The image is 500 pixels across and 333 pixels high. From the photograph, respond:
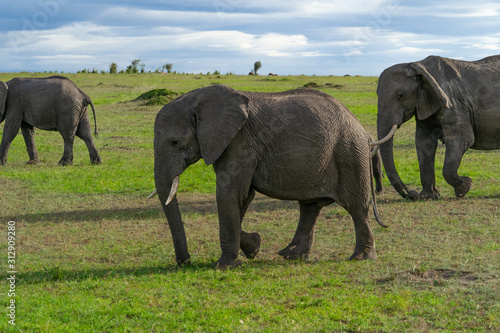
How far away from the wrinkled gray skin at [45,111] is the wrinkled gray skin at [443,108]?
8802 millimetres

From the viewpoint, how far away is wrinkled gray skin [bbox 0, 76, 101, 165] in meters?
16.9

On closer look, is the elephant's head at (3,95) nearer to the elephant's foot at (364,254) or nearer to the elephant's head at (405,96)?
the elephant's head at (405,96)

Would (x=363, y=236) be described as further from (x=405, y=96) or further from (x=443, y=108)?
(x=443, y=108)

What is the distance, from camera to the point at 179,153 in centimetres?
742

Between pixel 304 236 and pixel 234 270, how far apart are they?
3.87 ft

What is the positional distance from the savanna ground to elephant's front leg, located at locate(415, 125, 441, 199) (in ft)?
1.09

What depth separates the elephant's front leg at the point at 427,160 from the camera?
12.0 m

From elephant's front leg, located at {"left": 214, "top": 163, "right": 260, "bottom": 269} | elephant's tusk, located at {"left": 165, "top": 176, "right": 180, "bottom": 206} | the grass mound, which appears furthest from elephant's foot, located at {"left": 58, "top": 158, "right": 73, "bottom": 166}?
the grass mound

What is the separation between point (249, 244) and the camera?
7914mm

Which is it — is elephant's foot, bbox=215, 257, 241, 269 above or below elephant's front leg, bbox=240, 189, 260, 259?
below

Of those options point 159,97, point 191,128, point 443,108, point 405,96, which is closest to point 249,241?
point 191,128

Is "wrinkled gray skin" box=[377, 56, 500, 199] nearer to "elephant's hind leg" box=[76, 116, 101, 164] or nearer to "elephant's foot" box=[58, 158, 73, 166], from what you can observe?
"elephant's hind leg" box=[76, 116, 101, 164]

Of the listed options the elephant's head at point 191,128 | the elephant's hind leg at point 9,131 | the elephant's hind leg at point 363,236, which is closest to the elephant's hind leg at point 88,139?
the elephant's hind leg at point 9,131

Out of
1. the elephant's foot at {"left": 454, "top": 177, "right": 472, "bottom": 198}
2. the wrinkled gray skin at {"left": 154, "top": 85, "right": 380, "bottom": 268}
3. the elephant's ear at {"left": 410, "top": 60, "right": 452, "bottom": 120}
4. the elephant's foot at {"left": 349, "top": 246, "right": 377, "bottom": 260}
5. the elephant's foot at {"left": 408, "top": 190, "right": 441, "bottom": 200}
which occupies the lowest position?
the elephant's foot at {"left": 349, "top": 246, "right": 377, "bottom": 260}
